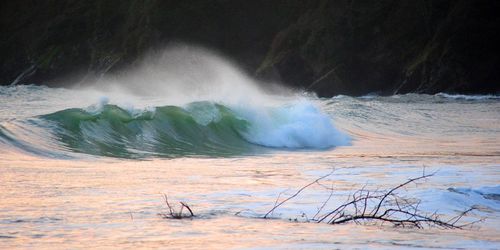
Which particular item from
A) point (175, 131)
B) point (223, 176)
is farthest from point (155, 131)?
point (223, 176)

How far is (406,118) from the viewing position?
27.1 m

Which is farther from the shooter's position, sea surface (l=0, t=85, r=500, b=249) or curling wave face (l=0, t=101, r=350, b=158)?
curling wave face (l=0, t=101, r=350, b=158)

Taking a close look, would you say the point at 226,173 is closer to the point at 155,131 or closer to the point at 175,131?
the point at 155,131

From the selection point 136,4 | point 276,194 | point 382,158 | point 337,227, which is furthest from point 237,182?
point 136,4

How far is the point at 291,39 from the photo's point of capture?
7112 centimetres

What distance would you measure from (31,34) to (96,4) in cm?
700

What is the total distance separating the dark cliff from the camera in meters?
60.9

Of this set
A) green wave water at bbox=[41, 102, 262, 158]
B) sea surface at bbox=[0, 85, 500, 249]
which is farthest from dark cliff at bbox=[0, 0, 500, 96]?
green wave water at bbox=[41, 102, 262, 158]

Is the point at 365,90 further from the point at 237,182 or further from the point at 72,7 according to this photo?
the point at 237,182

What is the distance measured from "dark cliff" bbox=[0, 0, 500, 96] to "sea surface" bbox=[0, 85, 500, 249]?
128ft

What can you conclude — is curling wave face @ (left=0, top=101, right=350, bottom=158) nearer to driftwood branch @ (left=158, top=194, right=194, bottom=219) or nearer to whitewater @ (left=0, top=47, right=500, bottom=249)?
whitewater @ (left=0, top=47, right=500, bottom=249)

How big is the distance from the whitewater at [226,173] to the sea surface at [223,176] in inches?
Result: 0.8

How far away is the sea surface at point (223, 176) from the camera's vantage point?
21.5ft

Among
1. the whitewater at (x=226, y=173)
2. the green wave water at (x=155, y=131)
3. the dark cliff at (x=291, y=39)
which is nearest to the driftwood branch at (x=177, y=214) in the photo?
the whitewater at (x=226, y=173)
